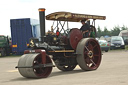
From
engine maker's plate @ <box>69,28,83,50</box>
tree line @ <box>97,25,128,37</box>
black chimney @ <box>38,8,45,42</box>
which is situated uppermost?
black chimney @ <box>38,8,45,42</box>

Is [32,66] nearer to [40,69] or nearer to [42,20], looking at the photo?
[40,69]

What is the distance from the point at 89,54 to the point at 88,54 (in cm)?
6

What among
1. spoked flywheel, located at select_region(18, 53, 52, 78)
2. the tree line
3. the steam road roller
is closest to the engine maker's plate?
the steam road roller

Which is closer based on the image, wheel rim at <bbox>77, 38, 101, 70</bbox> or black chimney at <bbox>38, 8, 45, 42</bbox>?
black chimney at <bbox>38, 8, 45, 42</bbox>

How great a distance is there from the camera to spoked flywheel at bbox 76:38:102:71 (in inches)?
503

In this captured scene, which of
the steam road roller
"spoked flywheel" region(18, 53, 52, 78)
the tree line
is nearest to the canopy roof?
the steam road roller

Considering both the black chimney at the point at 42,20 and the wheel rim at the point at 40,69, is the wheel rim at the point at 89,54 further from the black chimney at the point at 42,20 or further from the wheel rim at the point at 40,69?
the wheel rim at the point at 40,69

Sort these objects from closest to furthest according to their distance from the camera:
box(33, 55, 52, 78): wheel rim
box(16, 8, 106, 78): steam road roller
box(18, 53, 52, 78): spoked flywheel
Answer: box(18, 53, 52, 78): spoked flywheel < box(33, 55, 52, 78): wheel rim < box(16, 8, 106, 78): steam road roller

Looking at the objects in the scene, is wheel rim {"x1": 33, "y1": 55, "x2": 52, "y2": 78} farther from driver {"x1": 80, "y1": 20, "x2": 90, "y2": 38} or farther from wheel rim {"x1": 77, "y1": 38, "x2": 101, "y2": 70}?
driver {"x1": 80, "y1": 20, "x2": 90, "y2": 38}

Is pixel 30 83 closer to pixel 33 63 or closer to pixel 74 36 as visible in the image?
pixel 33 63

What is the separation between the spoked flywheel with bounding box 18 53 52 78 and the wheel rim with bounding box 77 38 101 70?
5.76 ft

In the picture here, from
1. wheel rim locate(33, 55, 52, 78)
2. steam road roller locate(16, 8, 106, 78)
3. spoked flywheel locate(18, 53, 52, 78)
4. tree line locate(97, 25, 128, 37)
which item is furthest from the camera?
tree line locate(97, 25, 128, 37)

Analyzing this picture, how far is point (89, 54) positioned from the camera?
13.3 m

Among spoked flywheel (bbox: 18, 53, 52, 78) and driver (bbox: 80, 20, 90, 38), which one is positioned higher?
driver (bbox: 80, 20, 90, 38)
